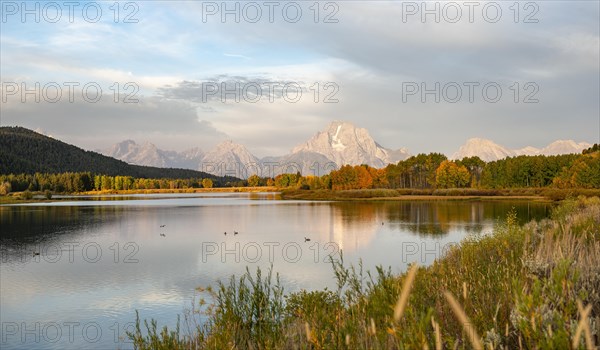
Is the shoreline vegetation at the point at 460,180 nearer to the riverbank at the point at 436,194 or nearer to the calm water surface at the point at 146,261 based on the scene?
→ the riverbank at the point at 436,194

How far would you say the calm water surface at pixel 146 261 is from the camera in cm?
1986

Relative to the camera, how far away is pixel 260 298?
1205 cm

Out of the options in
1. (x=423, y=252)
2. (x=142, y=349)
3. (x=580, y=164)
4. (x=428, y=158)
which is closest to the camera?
(x=142, y=349)

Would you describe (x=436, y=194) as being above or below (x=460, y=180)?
below

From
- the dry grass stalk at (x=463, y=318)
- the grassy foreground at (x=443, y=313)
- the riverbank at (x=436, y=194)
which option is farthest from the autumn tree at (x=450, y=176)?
the dry grass stalk at (x=463, y=318)

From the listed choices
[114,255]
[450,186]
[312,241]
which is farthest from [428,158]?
[114,255]

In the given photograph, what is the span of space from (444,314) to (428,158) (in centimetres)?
17367

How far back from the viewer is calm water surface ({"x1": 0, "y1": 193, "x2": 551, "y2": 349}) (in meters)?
19.9

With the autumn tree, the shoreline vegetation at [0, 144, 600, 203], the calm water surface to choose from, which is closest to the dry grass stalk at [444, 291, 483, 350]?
the calm water surface

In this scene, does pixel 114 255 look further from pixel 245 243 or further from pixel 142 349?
pixel 142 349

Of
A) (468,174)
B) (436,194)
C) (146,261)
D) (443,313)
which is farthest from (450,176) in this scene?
(443,313)

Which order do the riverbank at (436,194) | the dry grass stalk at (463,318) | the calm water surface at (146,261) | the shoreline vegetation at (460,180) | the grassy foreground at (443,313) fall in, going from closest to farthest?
the dry grass stalk at (463,318), the grassy foreground at (443,313), the calm water surface at (146,261), the shoreline vegetation at (460,180), the riverbank at (436,194)

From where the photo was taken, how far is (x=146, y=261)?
34.1 meters

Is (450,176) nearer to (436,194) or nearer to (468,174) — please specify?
(468,174)
